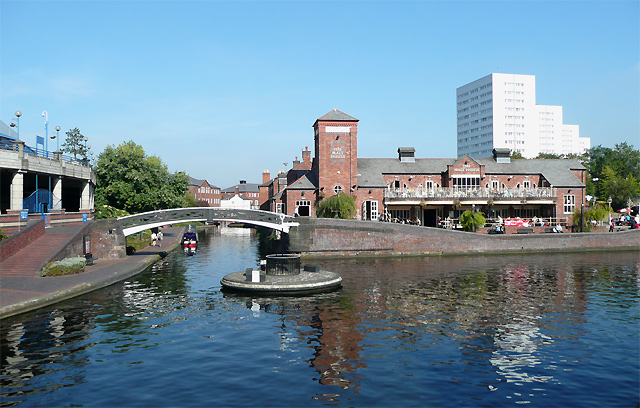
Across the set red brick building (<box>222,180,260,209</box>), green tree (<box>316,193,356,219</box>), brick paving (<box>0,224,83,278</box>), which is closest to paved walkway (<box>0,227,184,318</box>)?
brick paving (<box>0,224,83,278</box>)

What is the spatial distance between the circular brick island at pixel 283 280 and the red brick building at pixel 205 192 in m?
137

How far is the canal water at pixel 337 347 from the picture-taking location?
42.5 feet

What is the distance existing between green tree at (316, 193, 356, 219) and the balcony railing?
22.3ft

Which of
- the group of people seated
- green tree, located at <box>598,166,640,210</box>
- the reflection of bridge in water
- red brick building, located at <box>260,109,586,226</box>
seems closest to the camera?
the reflection of bridge in water

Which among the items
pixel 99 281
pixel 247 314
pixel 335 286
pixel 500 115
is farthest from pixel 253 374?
pixel 500 115

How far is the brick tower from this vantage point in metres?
53.8

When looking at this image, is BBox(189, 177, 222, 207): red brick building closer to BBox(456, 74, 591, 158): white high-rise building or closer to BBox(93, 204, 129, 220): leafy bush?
BBox(456, 74, 591, 158): white high-rise building

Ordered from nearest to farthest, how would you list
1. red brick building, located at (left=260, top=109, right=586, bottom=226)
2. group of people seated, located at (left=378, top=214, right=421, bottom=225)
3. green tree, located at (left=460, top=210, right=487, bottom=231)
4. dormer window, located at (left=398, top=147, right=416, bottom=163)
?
green tree, located at (left=460, top=210, right=487, bottom=231) < red brick building, located at (left=260, top=109, right=586, bottom=226) < group of people seated, located at (left=378, top=214, right=421, bottom=225) < dormer window, located at (left=398, top=147, right=416, bottom=163)

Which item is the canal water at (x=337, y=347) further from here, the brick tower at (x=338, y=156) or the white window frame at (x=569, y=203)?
the white window frame at (x=569, y=203)

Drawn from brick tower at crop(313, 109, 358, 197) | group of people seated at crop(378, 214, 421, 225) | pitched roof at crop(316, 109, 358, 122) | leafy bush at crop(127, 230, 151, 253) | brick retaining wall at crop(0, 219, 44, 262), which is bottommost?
leafy bush at crop(127, 230, 151, 253)

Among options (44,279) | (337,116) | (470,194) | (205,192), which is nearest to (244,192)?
(205,192)

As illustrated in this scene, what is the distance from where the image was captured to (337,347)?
17.1 metres

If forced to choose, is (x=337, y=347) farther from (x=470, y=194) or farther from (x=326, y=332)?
(x=470, y=194)

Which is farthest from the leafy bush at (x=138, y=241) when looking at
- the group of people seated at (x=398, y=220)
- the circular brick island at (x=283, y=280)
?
the group of people seated at (x=398, y=220)
